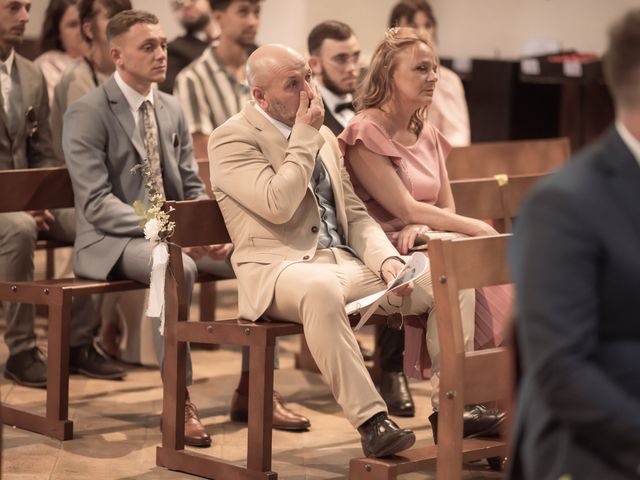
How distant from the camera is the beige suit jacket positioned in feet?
13.1

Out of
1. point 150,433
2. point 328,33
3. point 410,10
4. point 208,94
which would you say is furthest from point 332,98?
point 150,433

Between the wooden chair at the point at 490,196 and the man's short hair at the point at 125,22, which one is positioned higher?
the man's short hair at the point at 125,22

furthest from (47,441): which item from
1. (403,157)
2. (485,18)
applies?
(485,18)

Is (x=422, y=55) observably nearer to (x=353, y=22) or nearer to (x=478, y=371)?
(x=478, y=371)

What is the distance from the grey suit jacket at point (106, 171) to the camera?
15.1ft

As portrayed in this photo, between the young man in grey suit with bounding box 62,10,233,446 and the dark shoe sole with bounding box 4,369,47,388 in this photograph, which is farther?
the dark shoe sole with bounding box 4,369,47,388

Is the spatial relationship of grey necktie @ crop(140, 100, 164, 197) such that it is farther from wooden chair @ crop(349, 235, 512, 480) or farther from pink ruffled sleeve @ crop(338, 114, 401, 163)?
wooden chair @ crop(349, 235, 512, 480)

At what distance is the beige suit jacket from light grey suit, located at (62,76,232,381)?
1.37 feet

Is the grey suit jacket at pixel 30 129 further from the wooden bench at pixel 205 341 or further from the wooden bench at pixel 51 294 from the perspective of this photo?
the wooden bench at pixel 205 341

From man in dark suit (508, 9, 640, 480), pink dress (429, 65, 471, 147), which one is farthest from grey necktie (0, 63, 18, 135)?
man in dark suit (508, 9, 640, 480)

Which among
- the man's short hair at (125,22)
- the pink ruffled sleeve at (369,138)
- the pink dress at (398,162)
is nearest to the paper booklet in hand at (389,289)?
the pink dress at (398,162)

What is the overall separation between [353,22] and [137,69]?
15.8 feet

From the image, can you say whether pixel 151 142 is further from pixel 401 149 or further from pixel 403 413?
pixel 403 413

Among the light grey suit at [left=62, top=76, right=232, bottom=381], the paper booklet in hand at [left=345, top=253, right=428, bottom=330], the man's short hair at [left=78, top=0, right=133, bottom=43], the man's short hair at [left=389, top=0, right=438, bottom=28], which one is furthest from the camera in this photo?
the man's short hair at [left=389, top=0, right=438, bottom=28]
